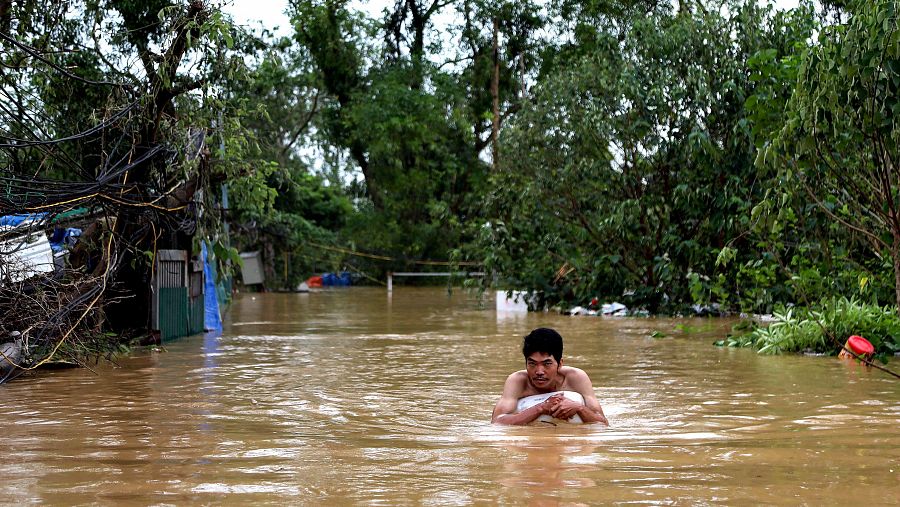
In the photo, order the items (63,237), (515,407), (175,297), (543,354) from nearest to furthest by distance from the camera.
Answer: (543,354) → (515,407) → (63,237) → (175,297)

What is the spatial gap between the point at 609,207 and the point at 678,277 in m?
2.55

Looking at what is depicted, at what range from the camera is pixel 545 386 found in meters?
8.41

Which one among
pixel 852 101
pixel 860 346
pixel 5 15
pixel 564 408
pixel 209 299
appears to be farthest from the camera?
pixel 209 299

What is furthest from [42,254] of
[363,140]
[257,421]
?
[363,140]

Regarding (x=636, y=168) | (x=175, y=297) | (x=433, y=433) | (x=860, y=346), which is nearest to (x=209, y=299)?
(x=175, y=297)

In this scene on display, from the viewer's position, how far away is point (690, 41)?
69.5 feet

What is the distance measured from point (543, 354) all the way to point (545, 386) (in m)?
0.38

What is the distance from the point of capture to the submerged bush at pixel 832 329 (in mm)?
13016

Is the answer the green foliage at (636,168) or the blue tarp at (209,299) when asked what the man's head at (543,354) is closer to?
the green foliage at (636,168)

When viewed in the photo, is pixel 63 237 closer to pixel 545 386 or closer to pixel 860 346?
pixel 545 386

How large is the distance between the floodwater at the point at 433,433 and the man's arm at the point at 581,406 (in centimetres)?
19

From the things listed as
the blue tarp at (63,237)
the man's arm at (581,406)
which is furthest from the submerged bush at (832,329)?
the blue tarp at (63,237)

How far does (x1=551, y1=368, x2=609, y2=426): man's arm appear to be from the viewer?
8031mm

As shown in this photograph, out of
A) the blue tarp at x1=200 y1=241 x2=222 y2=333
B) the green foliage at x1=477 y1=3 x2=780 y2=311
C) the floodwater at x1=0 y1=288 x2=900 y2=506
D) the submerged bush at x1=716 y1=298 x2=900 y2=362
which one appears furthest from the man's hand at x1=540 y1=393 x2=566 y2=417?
the blue tarp at x1=200 y1=241 x2=222 y2=333
